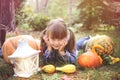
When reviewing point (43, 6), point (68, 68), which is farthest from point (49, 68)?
point (43, 6)

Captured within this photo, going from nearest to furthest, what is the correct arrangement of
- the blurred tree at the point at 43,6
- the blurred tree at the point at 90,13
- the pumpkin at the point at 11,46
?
1. the pumpkin at the point at 11,46
2. the blurred tree at the point at 43,6
3. the blurred tree at the point at 90,13

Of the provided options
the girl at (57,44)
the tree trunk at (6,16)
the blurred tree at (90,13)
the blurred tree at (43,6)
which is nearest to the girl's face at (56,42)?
the girl at (57,44)

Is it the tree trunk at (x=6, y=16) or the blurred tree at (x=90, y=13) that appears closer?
the tree trunk at (x=6, y=16)

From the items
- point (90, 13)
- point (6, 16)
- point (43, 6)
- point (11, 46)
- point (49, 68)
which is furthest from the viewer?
point (90, 13)

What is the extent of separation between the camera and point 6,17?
2.99m

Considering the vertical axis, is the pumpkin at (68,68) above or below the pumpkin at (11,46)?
below

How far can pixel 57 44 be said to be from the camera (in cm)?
268

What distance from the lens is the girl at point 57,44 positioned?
2.67m

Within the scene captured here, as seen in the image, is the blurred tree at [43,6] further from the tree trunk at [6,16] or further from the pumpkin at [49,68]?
the pumpkin at [49,68]

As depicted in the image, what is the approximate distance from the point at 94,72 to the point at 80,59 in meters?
0.23

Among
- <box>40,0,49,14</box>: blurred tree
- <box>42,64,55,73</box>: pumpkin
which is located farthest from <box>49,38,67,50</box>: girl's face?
<box>40,0,49,14</box>: blurred tree

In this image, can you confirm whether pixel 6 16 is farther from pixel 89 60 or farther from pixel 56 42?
pixel 89 60

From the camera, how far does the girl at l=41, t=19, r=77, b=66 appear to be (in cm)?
267

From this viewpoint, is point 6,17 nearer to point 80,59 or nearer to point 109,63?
point 80,59
